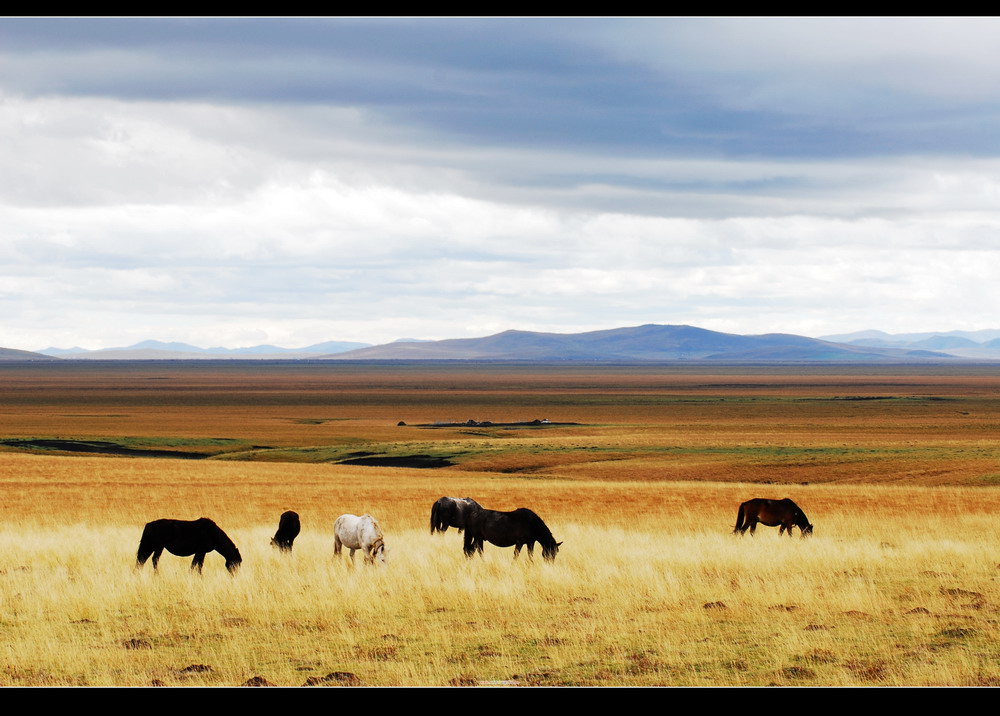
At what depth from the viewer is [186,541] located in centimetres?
1647

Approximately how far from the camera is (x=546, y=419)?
11531cm

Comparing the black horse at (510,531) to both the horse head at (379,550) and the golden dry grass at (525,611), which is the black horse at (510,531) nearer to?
the golden dry grass at (525,611)

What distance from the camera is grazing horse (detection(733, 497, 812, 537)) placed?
2342cm

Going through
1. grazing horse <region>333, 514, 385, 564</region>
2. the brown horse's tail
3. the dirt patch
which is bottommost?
the dirt patch

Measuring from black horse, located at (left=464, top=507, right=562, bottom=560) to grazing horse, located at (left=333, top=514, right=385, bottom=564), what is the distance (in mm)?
1933

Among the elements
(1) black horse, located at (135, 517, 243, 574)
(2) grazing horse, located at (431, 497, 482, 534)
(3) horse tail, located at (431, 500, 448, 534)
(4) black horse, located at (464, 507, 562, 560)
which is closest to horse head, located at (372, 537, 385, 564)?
(4) black horse, located at (464, 507, 562, 560)

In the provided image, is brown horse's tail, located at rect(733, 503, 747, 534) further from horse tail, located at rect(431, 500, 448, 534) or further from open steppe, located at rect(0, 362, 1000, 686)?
horse tail, located at rect(431, 500, 448, 534)

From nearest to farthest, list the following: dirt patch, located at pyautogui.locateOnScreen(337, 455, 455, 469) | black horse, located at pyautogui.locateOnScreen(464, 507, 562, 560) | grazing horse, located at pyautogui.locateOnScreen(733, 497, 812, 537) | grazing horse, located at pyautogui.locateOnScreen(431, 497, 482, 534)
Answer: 1. black horse, located at pyautogui.locateOnScreen(464, 507, 562, 560)
2. grazing horse, located at pyautogui.locateOnScreen(431, 497, 482, 534)
3. grazing horse, located at pyautogui.locateOnScreen(733, 497, 812, 537)
4. dirt patch, located at pyautogui.locateOnScreen(337, 455, 455, 469)

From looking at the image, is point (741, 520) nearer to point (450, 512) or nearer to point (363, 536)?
point (450, 512)
